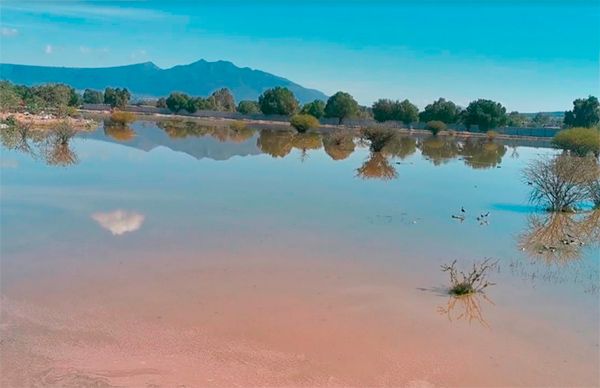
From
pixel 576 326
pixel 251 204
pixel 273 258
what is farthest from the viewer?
pixel 251 204

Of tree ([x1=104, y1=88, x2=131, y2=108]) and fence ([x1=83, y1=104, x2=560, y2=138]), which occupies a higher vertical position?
tree ([x1=104, y1=88, x2=131, y2=108])

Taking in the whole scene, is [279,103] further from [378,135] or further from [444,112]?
[378,135]

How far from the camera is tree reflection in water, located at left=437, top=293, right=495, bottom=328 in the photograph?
7852 mm

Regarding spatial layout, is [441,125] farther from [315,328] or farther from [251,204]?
[315,328]

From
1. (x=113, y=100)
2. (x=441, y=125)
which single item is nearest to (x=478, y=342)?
(x=441, y=125)

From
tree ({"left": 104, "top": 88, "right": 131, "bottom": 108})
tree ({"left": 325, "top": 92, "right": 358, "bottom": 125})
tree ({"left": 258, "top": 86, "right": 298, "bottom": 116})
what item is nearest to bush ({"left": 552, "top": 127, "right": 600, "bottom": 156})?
tree ({"left": 325, "top": 92, "right": 358, "bottom": 125})

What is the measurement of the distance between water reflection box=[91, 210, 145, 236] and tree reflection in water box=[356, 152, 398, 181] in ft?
38.7

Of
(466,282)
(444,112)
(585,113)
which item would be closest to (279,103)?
(444,112)

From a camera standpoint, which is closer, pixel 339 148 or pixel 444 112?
pixel 339 148

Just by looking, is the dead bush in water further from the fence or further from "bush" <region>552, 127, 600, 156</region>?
the fence

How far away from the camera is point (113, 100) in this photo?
92812 millimetres

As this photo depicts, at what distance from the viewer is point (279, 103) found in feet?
261

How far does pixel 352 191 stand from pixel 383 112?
57.9 metres

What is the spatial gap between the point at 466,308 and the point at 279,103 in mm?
72961
